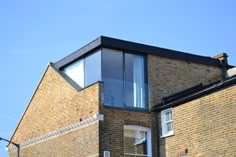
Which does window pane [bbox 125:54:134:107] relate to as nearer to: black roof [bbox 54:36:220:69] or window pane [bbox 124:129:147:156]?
black roof [bbox 54:36:220:69]

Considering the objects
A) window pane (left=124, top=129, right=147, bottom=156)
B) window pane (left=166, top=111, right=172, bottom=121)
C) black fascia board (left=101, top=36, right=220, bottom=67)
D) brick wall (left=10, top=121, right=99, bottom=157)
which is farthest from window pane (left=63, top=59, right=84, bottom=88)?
window pane (left=166, top=111, right=172, bottom=121)

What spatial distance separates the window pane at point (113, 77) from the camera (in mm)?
26172

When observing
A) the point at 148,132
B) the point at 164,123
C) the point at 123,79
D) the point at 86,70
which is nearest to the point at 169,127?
the point at 164,123

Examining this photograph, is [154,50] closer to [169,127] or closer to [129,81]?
[129,81]

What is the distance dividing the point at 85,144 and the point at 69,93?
10.9 feet

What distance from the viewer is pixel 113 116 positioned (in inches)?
1009

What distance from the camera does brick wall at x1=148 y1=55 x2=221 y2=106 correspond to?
90.9 ft

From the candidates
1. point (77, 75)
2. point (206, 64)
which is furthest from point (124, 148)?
point (206, 64)

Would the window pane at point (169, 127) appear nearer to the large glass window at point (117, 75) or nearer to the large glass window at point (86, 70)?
the large glass window at point (117, 75)

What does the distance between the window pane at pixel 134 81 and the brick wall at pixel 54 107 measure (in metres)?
1.91

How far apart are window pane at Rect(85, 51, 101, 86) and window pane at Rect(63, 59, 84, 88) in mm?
491

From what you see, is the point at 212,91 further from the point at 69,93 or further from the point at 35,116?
the point at 35,116

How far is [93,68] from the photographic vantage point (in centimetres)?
2708

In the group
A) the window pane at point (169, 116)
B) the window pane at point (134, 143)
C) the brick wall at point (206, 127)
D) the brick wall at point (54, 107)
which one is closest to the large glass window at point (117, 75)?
the brick wall at point (54, 107)
